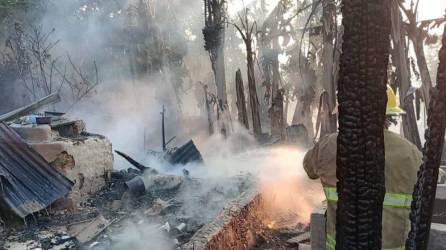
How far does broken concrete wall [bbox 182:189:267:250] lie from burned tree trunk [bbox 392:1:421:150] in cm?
284

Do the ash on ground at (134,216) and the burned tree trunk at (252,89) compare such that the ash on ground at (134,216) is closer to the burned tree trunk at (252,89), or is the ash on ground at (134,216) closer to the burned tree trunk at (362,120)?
the burned tree trunk at (362,120)

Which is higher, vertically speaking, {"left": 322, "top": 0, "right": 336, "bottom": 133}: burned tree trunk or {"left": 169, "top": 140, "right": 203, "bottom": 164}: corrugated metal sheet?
{"left": 322, "top": 0, "right": 336, "bottom": 133}: burned tree trunk

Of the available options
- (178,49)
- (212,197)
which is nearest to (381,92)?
(212,197)

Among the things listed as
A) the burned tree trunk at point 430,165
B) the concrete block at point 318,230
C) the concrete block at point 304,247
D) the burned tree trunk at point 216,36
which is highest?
the burned tree trunk at point 216,36

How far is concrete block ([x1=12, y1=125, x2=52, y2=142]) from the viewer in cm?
801

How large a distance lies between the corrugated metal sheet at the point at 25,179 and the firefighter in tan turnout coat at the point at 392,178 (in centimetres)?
541

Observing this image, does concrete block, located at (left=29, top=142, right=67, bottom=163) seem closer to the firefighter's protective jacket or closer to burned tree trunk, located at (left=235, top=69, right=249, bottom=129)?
the firefighter's protective jacket

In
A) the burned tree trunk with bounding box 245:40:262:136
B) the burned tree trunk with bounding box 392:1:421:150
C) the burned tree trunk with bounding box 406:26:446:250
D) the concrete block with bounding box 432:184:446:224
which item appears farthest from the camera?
the burned tree trunk with bounding box 245:40:262:136

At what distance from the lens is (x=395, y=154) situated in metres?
3.07

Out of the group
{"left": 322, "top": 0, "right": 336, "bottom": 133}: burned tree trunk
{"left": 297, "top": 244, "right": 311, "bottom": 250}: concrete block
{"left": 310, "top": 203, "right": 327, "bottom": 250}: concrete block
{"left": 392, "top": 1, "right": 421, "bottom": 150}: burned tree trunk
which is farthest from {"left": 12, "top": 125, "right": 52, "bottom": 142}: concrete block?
{"left": 392, "top": 1, "right": 421, "bottom": 150}: burned tree trunk

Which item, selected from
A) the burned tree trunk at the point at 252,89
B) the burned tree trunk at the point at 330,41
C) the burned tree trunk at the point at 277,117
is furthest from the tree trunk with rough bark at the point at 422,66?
the burned tree trunk at the point at 277,117

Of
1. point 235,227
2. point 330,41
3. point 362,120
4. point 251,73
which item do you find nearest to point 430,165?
point 362,120

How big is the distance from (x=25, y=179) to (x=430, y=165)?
6896 millimetres

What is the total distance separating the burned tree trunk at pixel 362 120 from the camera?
6.73 feet
